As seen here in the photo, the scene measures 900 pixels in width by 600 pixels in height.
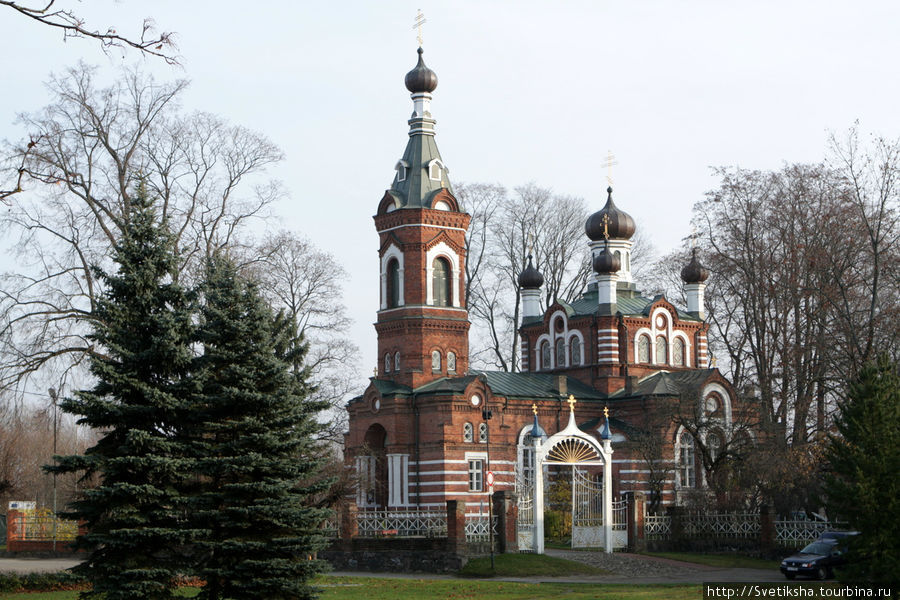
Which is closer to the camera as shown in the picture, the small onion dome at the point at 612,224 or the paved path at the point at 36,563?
the paved path at the point at 36,563

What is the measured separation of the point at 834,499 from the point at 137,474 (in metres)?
12.9

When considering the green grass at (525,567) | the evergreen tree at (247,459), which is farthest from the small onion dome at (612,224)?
the evergreen tree at (247,459)

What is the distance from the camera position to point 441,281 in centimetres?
4625

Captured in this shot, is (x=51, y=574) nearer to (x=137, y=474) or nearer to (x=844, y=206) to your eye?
(x=137, y=474)

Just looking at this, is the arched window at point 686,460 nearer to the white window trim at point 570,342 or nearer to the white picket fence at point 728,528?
the white window trim at point 570,342

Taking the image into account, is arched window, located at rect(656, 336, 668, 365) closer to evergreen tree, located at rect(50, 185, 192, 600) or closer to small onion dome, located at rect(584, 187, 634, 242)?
small onion dome, located at rect(584, 187, 634, 242)

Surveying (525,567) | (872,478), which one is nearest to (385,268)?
(525,567)

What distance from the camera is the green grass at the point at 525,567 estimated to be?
98.9 ft

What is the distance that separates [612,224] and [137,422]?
1377 inches

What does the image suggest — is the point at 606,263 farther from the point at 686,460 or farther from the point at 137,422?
the point at 137,422

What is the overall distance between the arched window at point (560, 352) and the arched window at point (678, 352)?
15.3 feet

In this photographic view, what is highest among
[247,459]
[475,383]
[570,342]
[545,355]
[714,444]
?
[570,342]

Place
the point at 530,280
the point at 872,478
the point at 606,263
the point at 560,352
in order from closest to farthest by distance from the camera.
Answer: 1. the point at 872,478
2. the point at 606,263
3. the point at 560,352
4. the point at 530,280

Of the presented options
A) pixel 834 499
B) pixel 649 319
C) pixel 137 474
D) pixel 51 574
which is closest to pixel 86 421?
pixel 137 474
